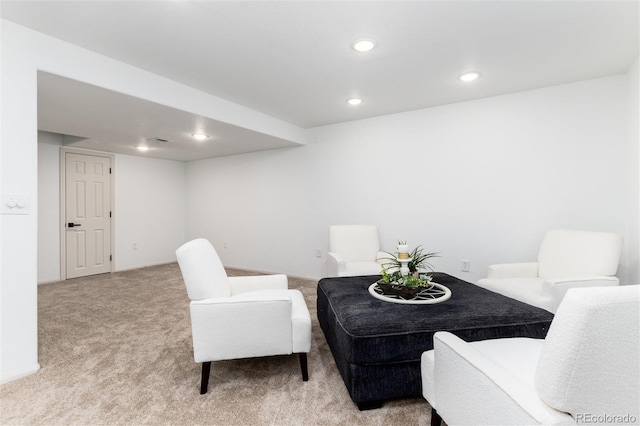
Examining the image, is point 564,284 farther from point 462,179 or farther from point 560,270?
point 462,179

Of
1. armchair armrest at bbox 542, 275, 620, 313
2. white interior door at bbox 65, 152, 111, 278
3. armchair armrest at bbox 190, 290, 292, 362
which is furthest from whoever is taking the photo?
white interior door at bbox 65, 152, 111, 278

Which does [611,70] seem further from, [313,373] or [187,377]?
[187,377]

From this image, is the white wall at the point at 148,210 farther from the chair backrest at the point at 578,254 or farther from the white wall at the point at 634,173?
the white wall at the point at 634,173

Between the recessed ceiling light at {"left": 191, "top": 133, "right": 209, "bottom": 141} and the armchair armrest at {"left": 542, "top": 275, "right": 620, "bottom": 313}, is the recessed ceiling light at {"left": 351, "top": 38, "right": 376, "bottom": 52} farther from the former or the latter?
the recessed ceiling light at {"left": 191, "top": 133, "right": 209, "bottom": 141}

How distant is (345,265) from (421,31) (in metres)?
2.25

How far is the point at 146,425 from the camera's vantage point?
155 cm

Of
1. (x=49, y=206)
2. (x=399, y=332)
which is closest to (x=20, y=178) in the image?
(x=399, y=332)

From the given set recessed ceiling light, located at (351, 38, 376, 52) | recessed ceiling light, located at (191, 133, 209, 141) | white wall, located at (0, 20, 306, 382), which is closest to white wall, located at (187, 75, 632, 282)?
recessed ceiling light, located at (191, 133, 209, 141)

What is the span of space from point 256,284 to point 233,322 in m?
0.68

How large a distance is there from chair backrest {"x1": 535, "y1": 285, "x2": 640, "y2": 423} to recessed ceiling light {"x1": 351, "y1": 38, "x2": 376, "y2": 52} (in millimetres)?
2028

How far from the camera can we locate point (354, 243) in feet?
12.9

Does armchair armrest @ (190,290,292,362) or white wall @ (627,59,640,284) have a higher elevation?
white wall @ (627,59,640,284)

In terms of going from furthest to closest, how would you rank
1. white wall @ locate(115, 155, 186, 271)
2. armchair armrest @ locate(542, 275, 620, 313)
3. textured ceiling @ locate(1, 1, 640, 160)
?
white wall @ locate(115, 155, 186, 271), armchair armrest @ locate(542, 275, 620, 313), textured ceiling @ locate(1, 1, 640, 160)

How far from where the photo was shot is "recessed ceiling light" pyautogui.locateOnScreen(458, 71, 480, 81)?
282 centimetres
